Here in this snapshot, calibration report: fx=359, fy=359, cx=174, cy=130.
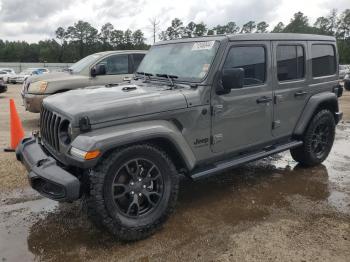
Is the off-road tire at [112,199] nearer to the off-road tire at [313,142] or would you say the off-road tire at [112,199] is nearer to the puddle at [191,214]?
the puddle at [191,214]

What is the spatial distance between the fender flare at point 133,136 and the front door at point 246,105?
1.71 ft

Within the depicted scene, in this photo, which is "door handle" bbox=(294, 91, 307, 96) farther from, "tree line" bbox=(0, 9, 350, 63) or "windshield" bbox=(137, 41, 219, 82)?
"tree line" bbox=(0, 9, 350, 63)

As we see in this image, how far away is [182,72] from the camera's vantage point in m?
4.22

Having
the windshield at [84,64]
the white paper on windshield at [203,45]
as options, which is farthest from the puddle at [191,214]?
the windshield at [84,64]

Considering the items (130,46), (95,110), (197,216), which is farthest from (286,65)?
(130,46)

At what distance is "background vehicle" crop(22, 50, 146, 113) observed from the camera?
8.24m

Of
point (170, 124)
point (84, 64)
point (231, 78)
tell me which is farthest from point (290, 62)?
point (84, 64)

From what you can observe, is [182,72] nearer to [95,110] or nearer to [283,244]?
[95,110]

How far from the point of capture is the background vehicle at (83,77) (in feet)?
27.0

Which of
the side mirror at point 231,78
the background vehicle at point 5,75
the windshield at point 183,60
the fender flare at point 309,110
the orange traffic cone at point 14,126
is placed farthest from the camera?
the background vehicle at point 5,75

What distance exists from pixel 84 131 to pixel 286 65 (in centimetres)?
299

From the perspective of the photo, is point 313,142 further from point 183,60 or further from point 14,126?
point 14,126

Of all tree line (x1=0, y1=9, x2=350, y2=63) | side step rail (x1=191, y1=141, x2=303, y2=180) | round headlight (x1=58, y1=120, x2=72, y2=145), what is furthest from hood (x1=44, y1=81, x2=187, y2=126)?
tree line (x1=0, y1=9, x2=350, y2=63)

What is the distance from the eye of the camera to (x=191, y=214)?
4078 millimetres
